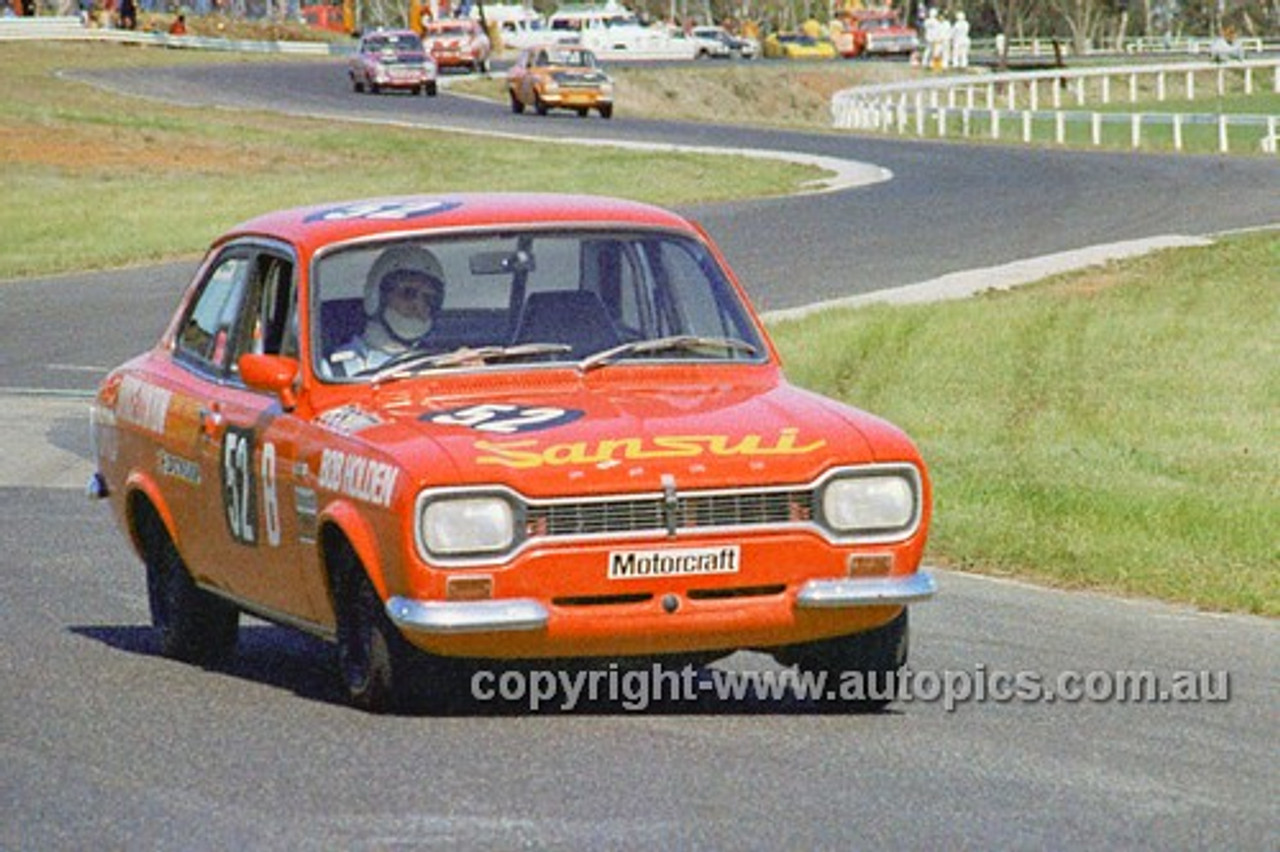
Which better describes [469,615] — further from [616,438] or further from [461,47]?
[461,47]

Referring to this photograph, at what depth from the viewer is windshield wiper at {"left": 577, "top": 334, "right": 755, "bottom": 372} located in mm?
9047

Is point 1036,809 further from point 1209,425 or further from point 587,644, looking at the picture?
point 1209,425

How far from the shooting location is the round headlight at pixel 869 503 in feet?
26.7

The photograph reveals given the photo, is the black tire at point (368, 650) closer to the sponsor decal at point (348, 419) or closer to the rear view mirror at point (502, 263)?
the sponsor decal at point (348, 419)

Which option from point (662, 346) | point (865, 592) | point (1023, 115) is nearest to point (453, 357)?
point (662, 346)

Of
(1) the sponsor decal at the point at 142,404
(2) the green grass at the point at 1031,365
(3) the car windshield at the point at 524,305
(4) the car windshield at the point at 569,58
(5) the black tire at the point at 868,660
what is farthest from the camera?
(4) the car windshield at the point at 569,58

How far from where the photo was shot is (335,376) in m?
8.91

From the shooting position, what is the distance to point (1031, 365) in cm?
2048

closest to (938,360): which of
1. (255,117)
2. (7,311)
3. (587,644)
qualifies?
(7,311)

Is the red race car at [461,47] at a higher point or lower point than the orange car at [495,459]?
lower

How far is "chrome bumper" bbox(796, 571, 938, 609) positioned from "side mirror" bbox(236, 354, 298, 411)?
1722 millimetres

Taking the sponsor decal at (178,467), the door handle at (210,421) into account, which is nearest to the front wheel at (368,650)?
the door handle at (210,421)

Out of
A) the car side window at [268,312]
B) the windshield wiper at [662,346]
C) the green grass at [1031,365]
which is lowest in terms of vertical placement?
the green grass at [1031,365]

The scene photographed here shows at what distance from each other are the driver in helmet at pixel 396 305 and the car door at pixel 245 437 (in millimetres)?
227
